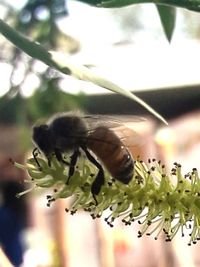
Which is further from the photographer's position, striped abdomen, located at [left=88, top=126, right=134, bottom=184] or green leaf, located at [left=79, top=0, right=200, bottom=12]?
striped abdomen, located at [left=88, top=126, right=134, bottom=184]

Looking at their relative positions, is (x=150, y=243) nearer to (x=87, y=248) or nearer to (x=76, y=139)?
(x=87, y=248)

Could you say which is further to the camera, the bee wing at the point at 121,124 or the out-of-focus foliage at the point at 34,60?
the out-of-focus foliage at the point at 34,60

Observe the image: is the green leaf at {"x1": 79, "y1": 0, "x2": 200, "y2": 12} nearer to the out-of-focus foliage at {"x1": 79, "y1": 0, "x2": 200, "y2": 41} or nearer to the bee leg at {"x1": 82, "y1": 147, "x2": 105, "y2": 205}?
the out-of-focus foliage at {"x1": 79, "y1": 0, "x2": 200, "y2": 41}

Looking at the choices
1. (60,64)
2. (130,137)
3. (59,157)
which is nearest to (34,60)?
(130,137)

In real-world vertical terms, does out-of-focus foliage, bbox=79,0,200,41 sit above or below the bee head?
above

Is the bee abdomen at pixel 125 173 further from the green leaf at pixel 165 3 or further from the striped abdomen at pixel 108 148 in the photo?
the green leaf at pixel 165 3

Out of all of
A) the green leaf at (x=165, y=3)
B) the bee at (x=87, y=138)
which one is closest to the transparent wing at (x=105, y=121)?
the bee at (x=87, y=138)

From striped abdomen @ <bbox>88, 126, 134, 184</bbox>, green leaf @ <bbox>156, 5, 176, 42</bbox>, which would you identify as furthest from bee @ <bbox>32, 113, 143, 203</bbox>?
green leaf @ <bbox>156, 5, 176, 42</bbox>
